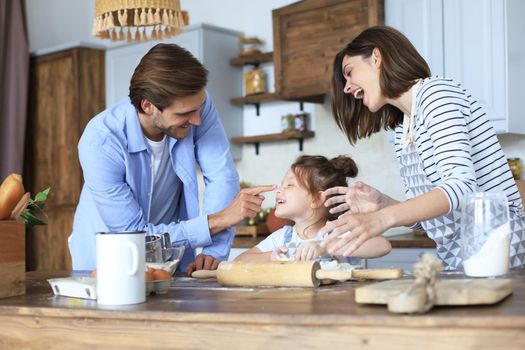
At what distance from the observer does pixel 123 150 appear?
237 centimetres

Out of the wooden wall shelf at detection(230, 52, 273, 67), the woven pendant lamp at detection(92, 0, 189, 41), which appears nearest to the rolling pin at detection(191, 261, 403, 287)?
the woven pendant lamp at detection(92, 0, 189, 41)

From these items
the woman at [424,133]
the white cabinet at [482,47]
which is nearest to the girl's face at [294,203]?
the woman at [424,133]

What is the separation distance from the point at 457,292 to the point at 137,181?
4.93ft

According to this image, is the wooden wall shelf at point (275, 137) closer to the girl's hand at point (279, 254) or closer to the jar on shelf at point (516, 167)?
the jar on shelf at point (516, 167)

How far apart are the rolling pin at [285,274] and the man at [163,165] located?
524 millimetres

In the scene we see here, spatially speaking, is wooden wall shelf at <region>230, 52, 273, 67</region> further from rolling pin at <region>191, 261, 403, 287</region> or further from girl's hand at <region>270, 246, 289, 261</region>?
rolling pin at <region>191, 261, 403, 287</region>

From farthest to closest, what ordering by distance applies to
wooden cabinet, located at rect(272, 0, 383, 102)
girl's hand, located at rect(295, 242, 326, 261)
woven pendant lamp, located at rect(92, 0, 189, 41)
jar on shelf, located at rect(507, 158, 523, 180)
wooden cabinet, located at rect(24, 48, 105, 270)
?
wooden cabinet, located at rect(24, 48, 105, 270) → wooden cabinet, located at rect(272, 0, 383, 102) → jar on shelf, located at rect(507, 158, 523, 180) → woven pendant lamp, located at rect(92, 0, 189, 41) → girl's hand, located at rect(295, 242, 326, 261)

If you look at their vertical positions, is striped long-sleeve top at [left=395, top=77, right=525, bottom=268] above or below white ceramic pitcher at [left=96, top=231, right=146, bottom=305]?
above

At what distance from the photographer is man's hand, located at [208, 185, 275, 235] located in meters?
2.33

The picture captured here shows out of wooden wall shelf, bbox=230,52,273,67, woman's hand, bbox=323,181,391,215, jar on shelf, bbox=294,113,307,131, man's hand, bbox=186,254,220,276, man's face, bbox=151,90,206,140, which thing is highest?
wooden wall shelf, bbox=230,52,273,67

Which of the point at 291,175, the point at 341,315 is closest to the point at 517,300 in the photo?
the point at 341,315

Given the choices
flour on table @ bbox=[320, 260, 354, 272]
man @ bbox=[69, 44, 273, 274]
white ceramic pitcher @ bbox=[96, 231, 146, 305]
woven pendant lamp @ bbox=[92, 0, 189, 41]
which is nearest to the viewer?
white ceramic pitcher @ bbox=[96, 231, 146, 305]

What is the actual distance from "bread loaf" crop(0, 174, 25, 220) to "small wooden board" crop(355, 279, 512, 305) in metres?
0.84

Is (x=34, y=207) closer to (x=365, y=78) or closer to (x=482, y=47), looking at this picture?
(x=365, y=78)
